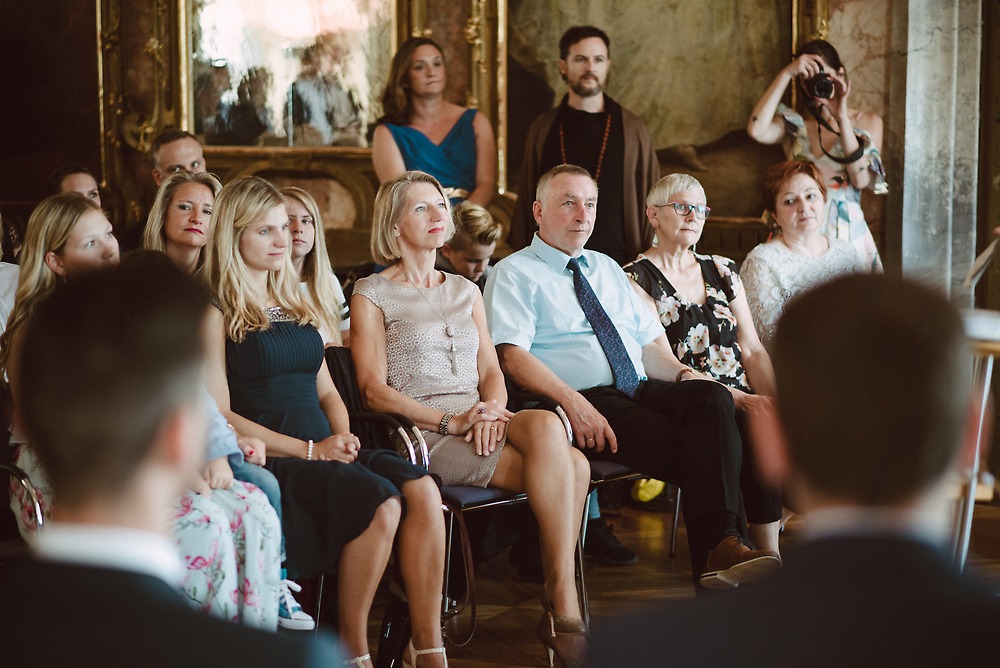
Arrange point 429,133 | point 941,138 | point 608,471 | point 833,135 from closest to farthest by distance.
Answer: point 608,471 < point 833,135 < point 429,133 < point 941,138

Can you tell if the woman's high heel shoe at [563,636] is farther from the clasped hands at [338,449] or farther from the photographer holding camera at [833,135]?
the photographer holding camera at [833,135]

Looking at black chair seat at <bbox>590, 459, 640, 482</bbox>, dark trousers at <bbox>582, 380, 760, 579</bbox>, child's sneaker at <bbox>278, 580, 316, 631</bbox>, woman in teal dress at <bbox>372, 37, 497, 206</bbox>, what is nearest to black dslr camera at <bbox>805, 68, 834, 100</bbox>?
woman in teal dress at <bbox>372, 37, 497, 206</bbox>

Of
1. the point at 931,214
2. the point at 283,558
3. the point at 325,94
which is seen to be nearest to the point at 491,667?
the point at 283,558

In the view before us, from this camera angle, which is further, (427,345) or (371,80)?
(371,80)

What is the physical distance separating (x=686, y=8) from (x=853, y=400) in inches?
232

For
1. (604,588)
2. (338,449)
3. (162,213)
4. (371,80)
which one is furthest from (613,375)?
(371,80)

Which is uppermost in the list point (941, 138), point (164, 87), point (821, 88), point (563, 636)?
point (164, 87)

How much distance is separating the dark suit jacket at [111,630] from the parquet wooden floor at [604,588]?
2.36 metres

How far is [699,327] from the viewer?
423cm

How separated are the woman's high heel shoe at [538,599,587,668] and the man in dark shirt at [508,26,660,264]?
7.08 feet

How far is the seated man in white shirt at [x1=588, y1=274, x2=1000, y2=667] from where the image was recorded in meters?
0.88

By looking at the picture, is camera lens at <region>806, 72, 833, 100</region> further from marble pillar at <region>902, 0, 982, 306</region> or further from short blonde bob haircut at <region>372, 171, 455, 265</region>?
short blonde bob haircut at <region>372, 171, 455, 265</region>

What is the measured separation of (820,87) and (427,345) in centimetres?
273

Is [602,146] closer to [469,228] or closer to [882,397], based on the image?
[469,228]
